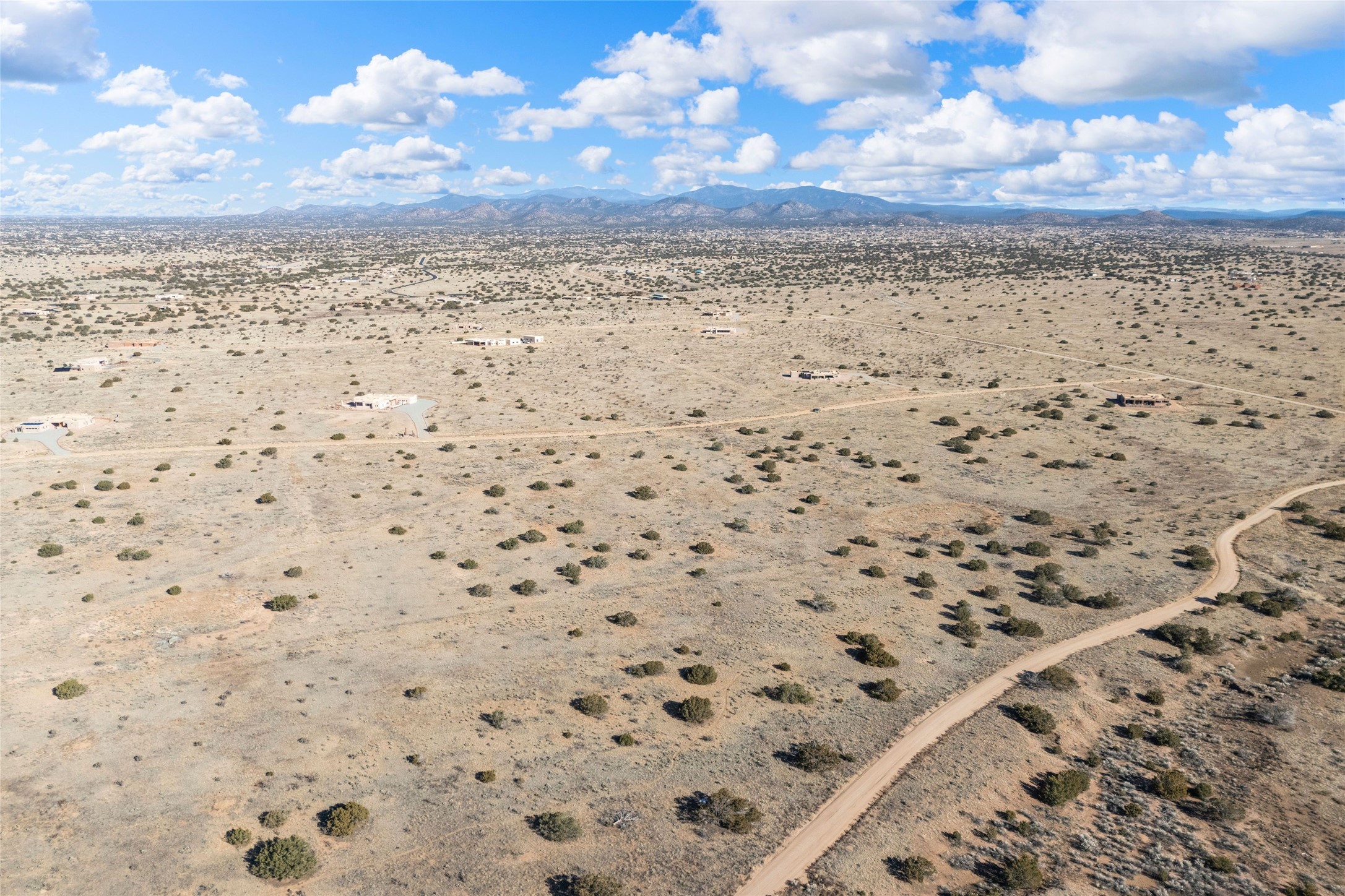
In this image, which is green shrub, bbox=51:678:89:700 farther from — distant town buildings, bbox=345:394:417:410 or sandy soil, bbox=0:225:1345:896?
distant town buildings, bbox=345:394:417:410

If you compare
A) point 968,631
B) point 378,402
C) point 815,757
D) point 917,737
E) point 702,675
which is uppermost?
point 378,402

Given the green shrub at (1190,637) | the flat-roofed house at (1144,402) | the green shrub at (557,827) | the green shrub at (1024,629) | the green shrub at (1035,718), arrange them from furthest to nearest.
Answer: the flat-roofed house at (1144,402)
the green shrub at (1024,629)
the green shrub at (1190,637)
the green shrub at (1035,718)
the green shrub at (557,827)

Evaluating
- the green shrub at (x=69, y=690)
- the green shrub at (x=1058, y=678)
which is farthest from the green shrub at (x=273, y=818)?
the green shrub at (x=1058, y=678)

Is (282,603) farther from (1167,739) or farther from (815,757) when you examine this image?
(1167,739)

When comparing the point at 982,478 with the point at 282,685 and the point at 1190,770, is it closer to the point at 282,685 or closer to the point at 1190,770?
the point at 1190,770

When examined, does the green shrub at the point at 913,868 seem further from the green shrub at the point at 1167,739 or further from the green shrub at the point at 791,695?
the green shrub at the point at 1167,739

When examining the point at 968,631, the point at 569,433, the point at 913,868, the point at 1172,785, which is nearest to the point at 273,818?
the point at 913,868
